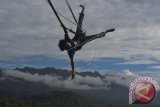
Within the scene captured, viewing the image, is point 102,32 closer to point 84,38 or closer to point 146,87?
point 84,38

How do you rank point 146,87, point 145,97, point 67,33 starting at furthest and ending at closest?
point 145,97 → point 146,87 → point 67,33

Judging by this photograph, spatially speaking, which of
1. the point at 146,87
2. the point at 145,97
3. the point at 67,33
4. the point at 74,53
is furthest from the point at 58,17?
the point at 145,97

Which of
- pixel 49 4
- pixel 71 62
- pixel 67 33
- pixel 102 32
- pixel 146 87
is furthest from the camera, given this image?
pixel 146 87

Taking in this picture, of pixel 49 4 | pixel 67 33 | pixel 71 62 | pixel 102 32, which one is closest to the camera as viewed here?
pixel 49 4

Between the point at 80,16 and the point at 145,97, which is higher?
the point at 80,16

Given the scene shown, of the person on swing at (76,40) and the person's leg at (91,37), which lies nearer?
the person on swing at (76,40)

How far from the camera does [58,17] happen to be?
685 inches

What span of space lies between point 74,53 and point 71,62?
1.95ft

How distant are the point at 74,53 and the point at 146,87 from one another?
44.1m

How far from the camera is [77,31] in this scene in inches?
876

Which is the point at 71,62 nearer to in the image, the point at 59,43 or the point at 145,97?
the point at 59,43

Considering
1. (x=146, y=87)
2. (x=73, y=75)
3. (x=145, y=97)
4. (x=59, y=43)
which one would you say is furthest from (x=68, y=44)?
(x=145, y=97)

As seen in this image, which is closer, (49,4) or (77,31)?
(49,4)

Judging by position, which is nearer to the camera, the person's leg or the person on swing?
the person on swing
